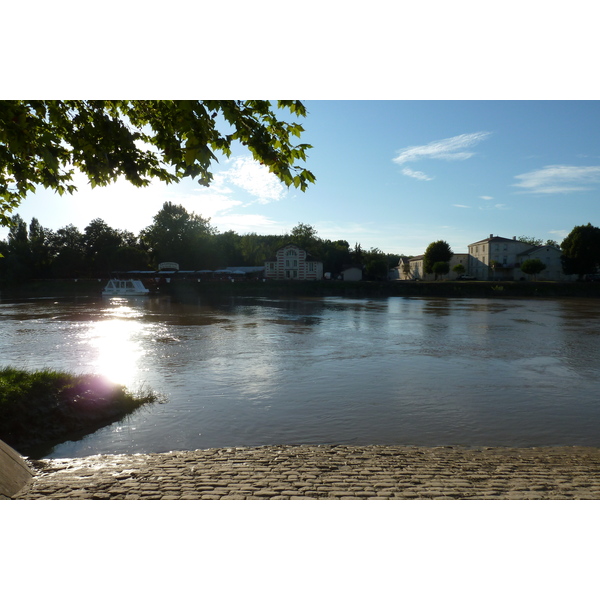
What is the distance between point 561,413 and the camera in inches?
415

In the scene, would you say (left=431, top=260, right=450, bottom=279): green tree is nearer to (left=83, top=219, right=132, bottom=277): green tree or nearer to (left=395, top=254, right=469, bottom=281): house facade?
(left=395, top=254, right=469, bottom=281): house facade

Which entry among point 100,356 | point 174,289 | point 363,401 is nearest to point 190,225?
point 174,289

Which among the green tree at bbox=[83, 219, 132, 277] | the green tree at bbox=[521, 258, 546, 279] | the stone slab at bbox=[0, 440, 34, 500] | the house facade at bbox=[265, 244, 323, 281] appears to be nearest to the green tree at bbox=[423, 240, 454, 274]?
the green tree at bbox=[521, 258, 546, 279]

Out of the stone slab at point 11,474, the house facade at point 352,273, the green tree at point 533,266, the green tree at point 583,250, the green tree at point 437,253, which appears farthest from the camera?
the house facade at point 352,273

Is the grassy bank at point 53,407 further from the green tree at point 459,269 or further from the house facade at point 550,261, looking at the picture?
the green tree at point 459,269

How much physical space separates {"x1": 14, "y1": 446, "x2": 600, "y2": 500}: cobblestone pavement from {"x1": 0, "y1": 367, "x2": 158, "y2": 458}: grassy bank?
4.14 ft

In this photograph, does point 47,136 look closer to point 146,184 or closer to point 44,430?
point 146,184

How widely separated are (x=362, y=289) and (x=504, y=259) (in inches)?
1457

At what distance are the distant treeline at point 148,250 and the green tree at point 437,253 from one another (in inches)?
345

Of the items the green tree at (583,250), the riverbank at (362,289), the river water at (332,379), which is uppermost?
the green tree at (583,250)

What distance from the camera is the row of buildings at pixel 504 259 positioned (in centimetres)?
8462

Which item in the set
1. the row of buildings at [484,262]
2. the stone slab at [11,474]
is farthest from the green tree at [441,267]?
the stone slab at [11,474]

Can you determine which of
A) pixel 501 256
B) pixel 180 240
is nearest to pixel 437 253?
pixel 501 256

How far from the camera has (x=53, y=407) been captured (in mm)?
8758
